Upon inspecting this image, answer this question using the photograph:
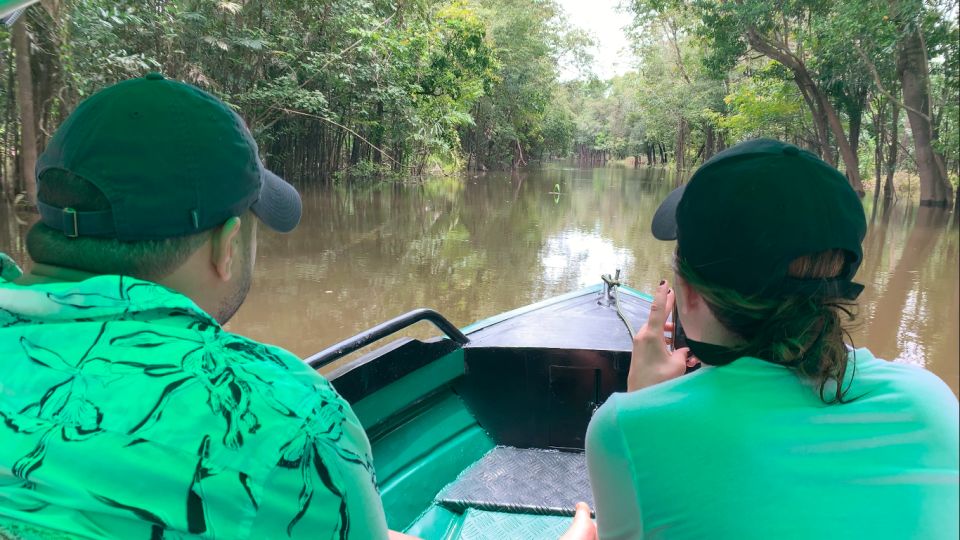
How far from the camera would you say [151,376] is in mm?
646

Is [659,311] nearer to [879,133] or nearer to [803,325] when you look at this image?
[803,325]

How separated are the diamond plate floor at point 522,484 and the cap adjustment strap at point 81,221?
6.11ft

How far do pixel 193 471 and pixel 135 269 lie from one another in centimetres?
33

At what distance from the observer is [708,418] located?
74cm

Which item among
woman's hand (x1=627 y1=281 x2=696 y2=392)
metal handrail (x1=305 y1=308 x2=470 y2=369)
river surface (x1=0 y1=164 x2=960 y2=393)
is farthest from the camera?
river surface (x1=0 y1=164 x2=960 y2=393)

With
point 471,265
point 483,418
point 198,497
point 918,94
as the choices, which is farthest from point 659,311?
point 918,94

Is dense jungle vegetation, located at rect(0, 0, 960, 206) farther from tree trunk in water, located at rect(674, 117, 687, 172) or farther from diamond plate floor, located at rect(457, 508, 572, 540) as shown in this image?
tree trunk in water, located at rect(674, 117, 687, 172)

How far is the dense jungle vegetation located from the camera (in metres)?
8.41

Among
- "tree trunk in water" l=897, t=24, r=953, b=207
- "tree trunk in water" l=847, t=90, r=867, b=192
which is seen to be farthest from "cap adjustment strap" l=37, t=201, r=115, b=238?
"tree trunk in water" l=847, t=90, r=867, b=192

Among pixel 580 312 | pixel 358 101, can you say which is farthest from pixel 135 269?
pixel 358 101

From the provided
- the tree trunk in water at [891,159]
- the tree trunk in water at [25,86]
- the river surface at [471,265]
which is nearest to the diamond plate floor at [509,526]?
the river surface at [471,265]

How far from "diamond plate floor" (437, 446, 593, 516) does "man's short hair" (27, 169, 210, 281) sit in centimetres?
181

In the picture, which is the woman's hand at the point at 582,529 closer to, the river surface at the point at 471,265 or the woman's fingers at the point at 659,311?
the woman's fingers at the point at 659,311

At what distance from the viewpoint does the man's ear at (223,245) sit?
90 centimetres
